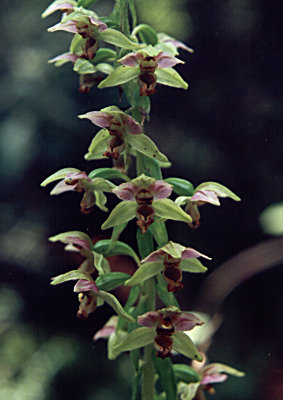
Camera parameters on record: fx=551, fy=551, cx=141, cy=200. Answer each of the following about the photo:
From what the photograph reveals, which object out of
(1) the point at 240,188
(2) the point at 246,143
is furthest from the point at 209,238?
(2) the point at 246,143

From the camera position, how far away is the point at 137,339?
1.51 meters

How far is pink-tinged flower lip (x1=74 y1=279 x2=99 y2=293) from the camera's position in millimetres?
1479

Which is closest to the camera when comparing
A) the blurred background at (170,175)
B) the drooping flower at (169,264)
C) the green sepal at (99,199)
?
the drooping flower at (169,264)

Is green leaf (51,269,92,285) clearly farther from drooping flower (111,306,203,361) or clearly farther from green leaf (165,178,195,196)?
green leaf (165,178,195,196)

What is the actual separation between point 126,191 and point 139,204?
51 millimetres

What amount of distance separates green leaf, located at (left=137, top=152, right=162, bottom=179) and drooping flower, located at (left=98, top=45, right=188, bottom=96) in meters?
0.19

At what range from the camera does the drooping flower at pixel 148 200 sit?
1.45 meters

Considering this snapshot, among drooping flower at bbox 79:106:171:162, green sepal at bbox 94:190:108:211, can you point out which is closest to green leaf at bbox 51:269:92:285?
green sepal at bbox 94:190:108:211

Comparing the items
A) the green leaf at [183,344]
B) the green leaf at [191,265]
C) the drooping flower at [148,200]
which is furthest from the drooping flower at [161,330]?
the drooping flower at [148,200]

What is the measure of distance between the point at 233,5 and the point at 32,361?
1.99 m

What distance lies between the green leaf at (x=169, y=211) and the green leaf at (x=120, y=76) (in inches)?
13.2

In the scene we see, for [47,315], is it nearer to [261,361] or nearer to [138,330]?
[261,361]

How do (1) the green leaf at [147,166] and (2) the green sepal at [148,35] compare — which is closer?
(1) the green leaf at [147,166]

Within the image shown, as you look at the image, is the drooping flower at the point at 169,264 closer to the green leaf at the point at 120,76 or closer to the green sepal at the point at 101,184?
the green sepal at the point at 101,184
